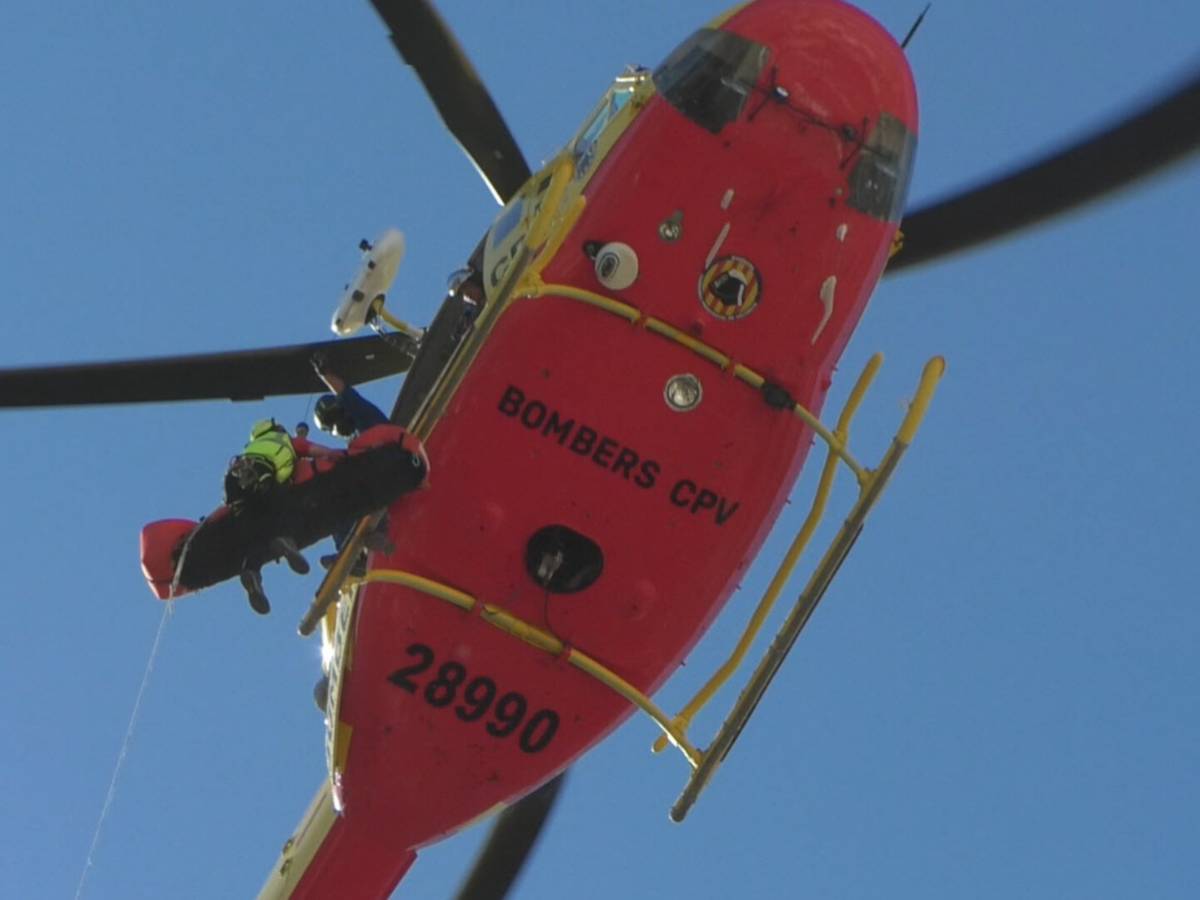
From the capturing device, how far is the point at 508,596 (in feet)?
36.4

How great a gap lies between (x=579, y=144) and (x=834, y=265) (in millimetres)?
1836

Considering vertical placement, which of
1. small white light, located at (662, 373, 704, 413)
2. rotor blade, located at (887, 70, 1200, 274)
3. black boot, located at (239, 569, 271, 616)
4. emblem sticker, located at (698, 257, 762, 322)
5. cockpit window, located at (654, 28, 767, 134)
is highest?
rotor blade, located at (887, 70, 1200, 274)

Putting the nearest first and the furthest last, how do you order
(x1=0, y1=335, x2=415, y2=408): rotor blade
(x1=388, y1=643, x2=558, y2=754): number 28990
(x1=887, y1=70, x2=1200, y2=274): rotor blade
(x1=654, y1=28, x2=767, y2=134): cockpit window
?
(x1=887, y1=70, x2=1200, y2=274): rotor blade, (x1=388, y1=643, x2=558, y2=754): number 28990, (x1=654, y1=28, x2=767, y2=134): cockpit window, (x1=0, y1=335, x2=415, y2=408): rotor blade

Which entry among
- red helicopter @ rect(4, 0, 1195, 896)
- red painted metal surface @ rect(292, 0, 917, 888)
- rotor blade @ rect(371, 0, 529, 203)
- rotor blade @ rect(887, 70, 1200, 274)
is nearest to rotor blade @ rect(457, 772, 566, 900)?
red helicopter @ rect(4, 0, 1195, 896)

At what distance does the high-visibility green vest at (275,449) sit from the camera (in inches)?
400

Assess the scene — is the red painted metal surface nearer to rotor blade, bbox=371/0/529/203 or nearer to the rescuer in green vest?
the rescuer in green vest

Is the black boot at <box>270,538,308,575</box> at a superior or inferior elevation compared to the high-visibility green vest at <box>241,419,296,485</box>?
inferior

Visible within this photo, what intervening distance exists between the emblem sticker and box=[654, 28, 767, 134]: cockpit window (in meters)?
0.80

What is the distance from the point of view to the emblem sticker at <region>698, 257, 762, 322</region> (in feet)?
36.5

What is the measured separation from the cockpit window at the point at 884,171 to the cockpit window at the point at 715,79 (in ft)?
2.49

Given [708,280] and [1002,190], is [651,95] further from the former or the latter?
[1002,190]

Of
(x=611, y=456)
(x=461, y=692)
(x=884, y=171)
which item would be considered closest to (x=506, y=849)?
(x=461, y=692)

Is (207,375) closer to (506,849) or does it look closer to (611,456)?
(611,456)

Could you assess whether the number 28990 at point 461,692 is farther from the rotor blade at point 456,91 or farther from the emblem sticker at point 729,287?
the rotor blade at point 456,91
